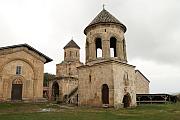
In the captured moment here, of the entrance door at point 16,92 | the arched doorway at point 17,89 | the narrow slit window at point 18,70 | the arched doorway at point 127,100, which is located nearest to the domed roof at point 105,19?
the arched doorway at point 127,100

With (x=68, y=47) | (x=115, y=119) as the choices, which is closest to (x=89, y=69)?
(x=115, y=119)

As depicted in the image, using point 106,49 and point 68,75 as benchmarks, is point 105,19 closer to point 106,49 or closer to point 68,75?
point 106,49

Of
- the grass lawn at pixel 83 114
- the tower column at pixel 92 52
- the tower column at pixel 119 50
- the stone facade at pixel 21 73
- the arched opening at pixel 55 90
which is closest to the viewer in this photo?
the grass lawn at pixel 83 114

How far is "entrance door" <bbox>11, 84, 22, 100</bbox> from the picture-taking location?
2442 centimetres

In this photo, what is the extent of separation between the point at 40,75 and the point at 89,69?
19.4 ft

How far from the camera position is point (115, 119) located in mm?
13609

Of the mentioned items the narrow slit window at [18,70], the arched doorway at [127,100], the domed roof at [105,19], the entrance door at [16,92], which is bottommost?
the arched doorway at [127,100]

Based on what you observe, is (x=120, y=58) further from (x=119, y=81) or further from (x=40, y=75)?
(x=40, y=75)

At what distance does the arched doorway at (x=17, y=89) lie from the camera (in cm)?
2442

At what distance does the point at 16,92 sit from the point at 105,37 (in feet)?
36.9

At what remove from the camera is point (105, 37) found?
2358 centimetres

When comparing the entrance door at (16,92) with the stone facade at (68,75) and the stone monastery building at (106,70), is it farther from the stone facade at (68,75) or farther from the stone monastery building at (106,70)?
the stone facade at (68,75)

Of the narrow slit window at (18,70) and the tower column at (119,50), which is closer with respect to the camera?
the tower column at (119,50)

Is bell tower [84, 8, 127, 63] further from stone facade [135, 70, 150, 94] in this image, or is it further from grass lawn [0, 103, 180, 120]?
stone facade [135, 70, 150, 94]
